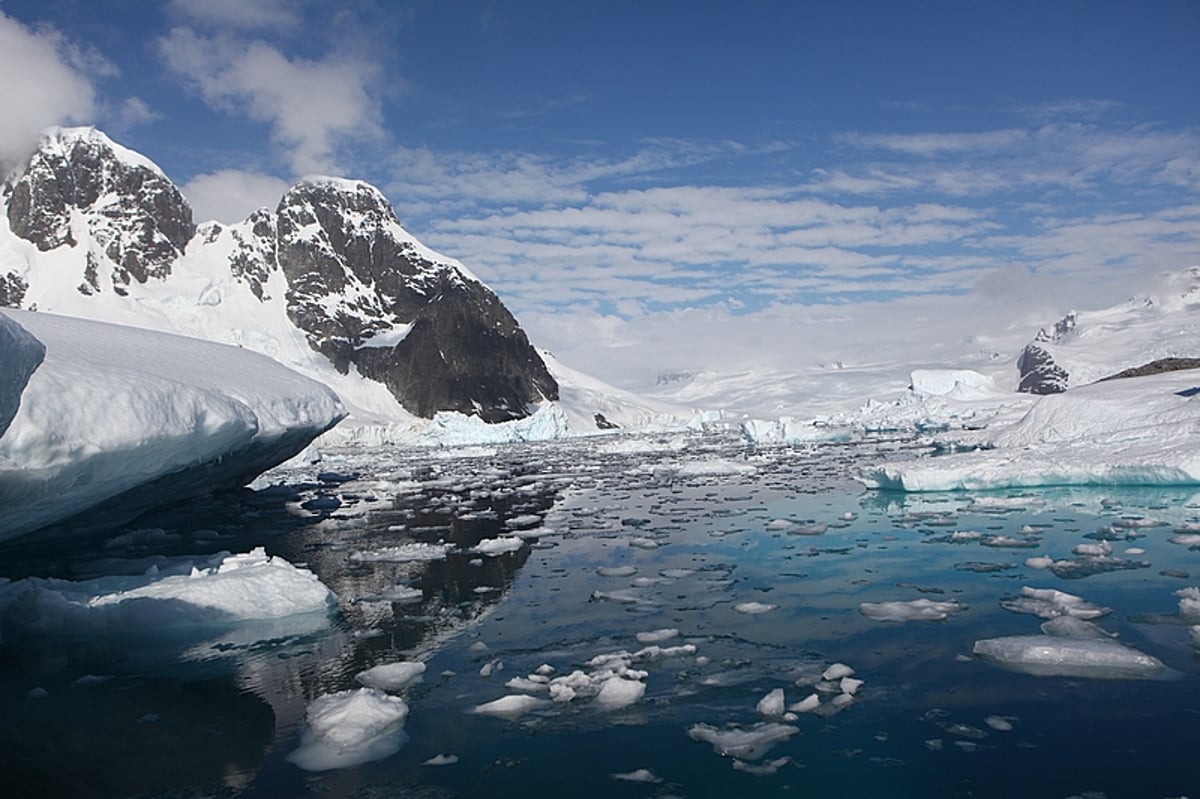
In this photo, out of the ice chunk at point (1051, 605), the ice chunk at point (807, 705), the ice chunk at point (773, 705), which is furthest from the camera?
A: the ice chunk at point (1051, 605)

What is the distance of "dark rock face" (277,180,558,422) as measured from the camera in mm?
119250

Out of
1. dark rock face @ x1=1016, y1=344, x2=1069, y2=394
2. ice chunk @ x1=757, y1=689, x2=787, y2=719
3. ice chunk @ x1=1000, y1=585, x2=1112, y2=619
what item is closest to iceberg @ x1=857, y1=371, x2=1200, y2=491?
ice chunk @ x1=1000, y1=585, x2=1112, y2=619

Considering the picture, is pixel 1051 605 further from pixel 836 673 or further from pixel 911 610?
pixel 836 673

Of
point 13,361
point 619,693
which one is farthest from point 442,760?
point 13,361

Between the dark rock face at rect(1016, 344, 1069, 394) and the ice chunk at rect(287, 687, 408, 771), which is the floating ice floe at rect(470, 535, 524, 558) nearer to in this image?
the ice chunk at rect(287, 687, 408, 771)

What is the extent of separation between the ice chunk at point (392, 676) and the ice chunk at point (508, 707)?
1.14 meters

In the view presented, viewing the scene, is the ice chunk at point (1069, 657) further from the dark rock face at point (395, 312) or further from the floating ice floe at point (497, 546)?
the dark rock face at point (395, 312)

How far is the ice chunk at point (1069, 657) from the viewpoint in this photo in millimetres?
7199

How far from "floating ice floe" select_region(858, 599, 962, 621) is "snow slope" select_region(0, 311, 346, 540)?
8.93 meters

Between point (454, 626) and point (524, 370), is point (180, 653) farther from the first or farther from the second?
point (524, 370)

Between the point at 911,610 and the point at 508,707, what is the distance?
5276mm

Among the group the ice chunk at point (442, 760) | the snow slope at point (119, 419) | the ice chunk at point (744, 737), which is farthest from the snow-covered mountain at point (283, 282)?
the ice chunk at point (744, 737)

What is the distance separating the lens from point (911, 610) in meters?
9.55

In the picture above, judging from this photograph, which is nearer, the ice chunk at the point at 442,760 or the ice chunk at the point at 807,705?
the ice chunk at the point at 442,760
